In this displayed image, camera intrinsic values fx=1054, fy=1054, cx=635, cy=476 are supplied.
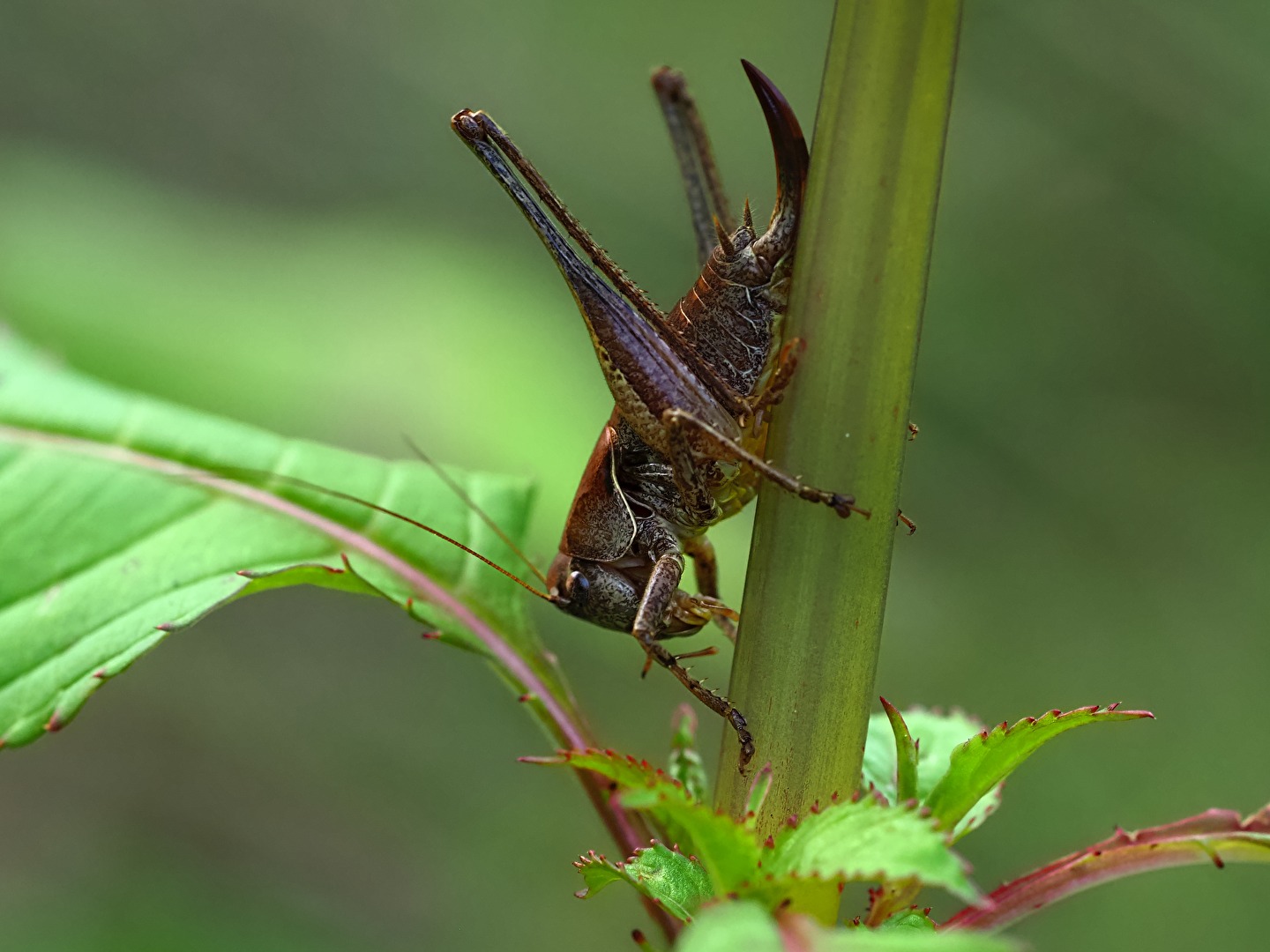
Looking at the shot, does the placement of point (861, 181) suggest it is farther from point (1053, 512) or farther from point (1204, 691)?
point (1053, 512)

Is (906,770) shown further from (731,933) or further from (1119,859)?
(731,933)

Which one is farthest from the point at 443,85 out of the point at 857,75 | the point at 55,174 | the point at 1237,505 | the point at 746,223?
the point at 857,75

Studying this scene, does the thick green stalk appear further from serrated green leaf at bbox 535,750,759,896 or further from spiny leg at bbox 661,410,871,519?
serrated green leaf at bbox 535,750,759,896

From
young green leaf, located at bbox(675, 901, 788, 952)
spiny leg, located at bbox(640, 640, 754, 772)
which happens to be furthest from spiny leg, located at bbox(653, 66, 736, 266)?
young green leaf, located at bbox(675, 901, 788, 952)

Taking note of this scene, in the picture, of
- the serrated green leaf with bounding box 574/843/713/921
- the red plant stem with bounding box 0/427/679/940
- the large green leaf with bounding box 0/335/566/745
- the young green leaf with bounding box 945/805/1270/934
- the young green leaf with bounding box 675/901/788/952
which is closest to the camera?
the young green leaf with bounding box 675/901/788/952

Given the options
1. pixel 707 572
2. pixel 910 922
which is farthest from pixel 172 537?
pixel 910 922
